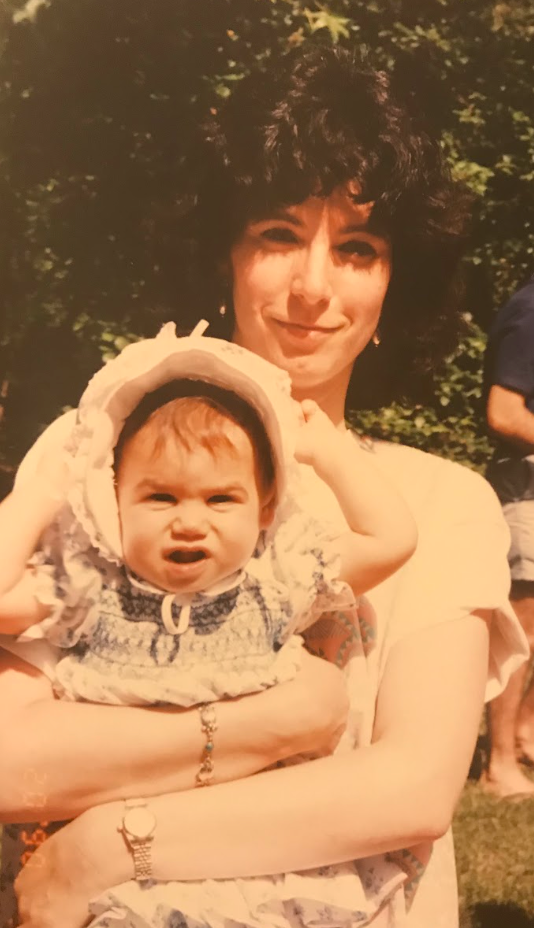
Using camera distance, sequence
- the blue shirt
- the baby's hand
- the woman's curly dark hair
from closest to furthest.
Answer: the baby's hand, the woman's curly dark hair, the blue shirt

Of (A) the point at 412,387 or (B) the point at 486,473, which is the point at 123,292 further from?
(B) the point at 486,473

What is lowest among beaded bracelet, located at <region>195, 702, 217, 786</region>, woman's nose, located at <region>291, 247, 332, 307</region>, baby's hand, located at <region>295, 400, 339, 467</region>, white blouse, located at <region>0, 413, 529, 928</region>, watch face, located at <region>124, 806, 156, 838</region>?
watch face, located at <region>124, 806, 156, 838</region>

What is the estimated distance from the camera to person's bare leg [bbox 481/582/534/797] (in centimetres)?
127

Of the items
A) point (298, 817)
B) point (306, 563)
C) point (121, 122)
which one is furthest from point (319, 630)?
point (121, 122)

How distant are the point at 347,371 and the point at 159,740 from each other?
22.8 inches

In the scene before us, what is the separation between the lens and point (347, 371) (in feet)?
4.18

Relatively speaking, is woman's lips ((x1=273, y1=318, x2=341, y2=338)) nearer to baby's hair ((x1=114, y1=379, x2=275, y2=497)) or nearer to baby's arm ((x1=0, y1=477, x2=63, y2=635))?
baby's hair ((x1=114, y1=379, x2=275, y2=497))

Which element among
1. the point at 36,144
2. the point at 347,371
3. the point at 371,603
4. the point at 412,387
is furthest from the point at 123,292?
the point at 371,603

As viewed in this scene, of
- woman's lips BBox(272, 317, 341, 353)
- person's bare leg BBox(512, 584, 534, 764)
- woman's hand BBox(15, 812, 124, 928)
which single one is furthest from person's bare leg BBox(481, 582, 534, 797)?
woman's hand BBox(15, 812, 124, 928)

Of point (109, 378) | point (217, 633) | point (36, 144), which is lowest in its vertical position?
point (217, 633)

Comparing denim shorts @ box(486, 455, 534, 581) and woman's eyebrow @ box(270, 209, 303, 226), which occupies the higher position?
woman's eyebrow @ box(270, 209, 303, 226)

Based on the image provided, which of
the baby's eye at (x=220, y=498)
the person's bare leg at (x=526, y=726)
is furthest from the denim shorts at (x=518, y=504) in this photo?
the baby's eye at (x=220, y=498)

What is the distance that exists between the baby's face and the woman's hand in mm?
291

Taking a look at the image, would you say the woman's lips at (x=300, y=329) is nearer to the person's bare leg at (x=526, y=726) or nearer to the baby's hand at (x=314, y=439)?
the baby's hand at (x=314, y=439)
